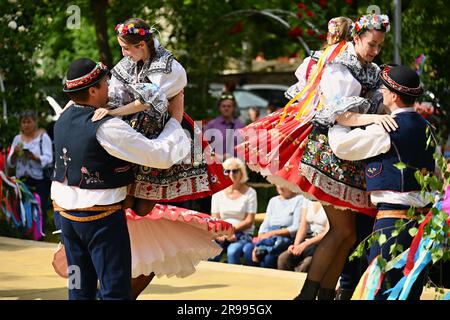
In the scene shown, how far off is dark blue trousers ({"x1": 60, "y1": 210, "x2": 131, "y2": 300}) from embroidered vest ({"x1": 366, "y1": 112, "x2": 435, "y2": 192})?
4.47ft

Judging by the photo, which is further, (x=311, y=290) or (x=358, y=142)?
(x=311, y=290)

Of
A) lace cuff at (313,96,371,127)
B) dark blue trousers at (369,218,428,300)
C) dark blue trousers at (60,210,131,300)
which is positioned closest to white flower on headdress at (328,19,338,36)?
lace cuff at (313,96,371,127)

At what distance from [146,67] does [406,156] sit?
1487mm

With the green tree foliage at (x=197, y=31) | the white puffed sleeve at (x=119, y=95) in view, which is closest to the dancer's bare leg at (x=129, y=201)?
the white puffed sleeve at (x=119, y=95)

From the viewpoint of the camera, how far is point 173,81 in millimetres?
5293

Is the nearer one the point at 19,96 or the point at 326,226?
the point at 326,226

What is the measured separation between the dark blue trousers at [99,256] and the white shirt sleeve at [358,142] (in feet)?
4.08

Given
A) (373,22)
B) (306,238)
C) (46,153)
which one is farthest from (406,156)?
(46,153)

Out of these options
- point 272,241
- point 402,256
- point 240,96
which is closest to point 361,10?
point 272,241

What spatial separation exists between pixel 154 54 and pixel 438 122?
5180mm

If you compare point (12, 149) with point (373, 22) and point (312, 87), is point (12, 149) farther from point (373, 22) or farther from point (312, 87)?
point (373, 22)

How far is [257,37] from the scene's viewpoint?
67.2ft

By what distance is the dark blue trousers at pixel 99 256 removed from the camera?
183 inches

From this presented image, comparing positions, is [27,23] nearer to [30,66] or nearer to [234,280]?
[30,66]
